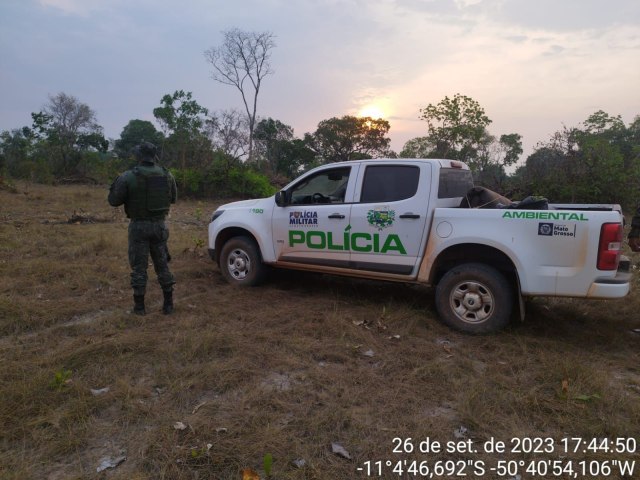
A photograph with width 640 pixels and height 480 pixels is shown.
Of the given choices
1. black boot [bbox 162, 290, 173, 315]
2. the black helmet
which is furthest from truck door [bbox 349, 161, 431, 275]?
the black helmet

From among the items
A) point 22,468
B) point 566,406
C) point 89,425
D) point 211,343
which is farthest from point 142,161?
point 566,406

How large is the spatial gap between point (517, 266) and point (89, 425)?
12.5 feet

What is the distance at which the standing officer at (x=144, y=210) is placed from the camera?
187 inches

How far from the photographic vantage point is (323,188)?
18.5ft

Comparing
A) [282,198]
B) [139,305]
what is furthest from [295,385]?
[282,198]

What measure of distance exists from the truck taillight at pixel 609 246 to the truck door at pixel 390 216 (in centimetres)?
163

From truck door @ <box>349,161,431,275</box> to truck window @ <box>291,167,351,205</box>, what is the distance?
245mm

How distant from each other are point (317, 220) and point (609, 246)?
3.05m

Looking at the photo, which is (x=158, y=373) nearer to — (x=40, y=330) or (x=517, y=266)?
(x=40, y=330)

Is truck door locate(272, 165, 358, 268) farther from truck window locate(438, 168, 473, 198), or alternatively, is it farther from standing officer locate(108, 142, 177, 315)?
standing officer locate(108, 142, 177, 315)

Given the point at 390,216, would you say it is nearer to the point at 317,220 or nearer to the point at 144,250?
the point at 317,220

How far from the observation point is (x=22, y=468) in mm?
2432

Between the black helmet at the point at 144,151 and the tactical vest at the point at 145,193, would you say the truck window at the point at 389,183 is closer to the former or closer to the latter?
the tactical vest at the point at 145,193

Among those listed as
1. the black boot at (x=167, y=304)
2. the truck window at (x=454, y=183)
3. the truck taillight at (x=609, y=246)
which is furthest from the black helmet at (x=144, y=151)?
the truck taillight at (x=609, y=246)
